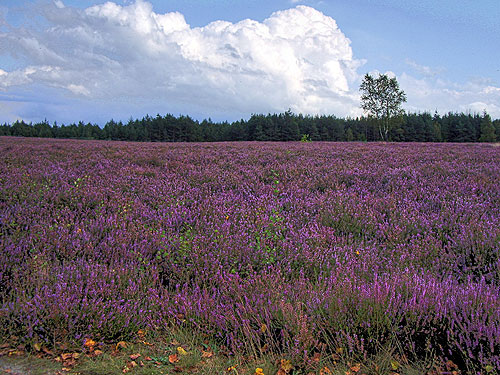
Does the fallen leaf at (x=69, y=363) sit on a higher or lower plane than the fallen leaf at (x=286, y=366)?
lower

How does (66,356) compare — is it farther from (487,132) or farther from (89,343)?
(487,132)

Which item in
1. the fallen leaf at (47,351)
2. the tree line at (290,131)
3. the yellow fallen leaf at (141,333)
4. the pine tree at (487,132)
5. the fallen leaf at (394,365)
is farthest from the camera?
the tree line at (290,131)

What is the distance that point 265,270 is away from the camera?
3049mm

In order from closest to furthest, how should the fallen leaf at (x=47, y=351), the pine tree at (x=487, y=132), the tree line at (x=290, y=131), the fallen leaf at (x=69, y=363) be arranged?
the fallen leaf at (x=69, y=363), the fallen leaf at (x=47, y=351), the pine tree at (x=487, y=132), the tree line at (x=290, y=131)

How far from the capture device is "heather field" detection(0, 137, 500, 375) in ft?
7.54

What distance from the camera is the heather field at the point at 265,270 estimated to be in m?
2.30

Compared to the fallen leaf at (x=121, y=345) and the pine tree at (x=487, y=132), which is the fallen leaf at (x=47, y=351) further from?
the pine tree at (x=487, y=132)

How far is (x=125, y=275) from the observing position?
3.06 metres

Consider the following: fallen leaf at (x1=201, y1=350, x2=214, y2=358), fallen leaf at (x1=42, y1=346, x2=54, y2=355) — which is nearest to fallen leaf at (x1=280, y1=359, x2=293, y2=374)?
fallen leaf at (x1=201, y1=350, x2=214, y2=358)

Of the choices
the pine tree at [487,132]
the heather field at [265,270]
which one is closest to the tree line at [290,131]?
the pine tree at [487,132]

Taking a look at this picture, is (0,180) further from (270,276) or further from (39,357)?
(270,276)

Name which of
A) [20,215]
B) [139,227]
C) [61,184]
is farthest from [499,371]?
[61,184]

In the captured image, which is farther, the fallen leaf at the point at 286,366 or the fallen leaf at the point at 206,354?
the fallen leaf at the point at 206,354

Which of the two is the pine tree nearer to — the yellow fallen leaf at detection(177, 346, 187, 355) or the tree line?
the tree line
